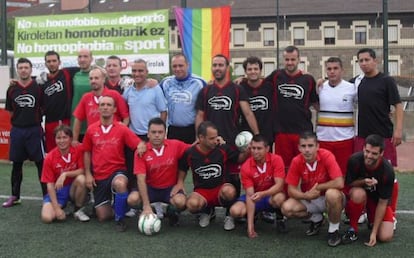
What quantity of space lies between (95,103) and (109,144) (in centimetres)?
57

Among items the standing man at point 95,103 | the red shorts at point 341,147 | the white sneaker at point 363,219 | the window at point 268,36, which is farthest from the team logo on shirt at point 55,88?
the window at point 268,36

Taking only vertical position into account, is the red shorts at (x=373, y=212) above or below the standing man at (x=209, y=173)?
below

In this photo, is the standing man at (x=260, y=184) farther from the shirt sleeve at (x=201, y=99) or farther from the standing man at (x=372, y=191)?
the shirt sleeve at (x=201, y=99)

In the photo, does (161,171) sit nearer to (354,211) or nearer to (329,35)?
(354,211)

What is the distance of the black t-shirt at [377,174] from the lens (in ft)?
14.2

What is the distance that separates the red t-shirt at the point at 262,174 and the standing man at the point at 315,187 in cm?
18

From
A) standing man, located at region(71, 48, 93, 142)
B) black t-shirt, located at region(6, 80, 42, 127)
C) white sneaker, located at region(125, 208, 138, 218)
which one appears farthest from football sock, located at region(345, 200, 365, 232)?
black t-shirt, located at region(6, 80, 42, 127)

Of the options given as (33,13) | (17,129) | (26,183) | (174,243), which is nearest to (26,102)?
(17,129)

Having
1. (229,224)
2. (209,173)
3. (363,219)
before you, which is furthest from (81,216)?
(363,219)

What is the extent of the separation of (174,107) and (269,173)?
1.33 meters

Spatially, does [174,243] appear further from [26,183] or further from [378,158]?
[26,183]

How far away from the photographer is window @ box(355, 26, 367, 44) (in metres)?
35.2

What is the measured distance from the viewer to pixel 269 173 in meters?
4.72

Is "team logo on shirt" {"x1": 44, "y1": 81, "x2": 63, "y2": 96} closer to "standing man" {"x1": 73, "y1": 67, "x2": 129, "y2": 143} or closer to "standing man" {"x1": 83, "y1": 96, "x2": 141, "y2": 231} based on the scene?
"standing man" {"x1": 73, "y1": 67, "x2": 129, "y2": 143}
